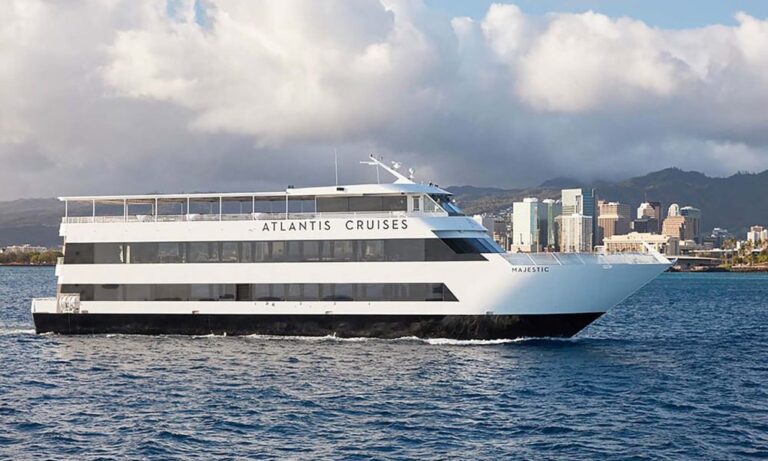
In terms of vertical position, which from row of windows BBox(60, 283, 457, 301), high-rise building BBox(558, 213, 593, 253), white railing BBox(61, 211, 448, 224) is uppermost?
high-rise building BBox(558, 213, 593, 253)

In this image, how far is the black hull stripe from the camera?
29.5 m

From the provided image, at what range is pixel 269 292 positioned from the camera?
30984 mm

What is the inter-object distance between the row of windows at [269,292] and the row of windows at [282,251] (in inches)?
34.6

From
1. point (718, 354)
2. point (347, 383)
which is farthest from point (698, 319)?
Answer: point (347, 383)

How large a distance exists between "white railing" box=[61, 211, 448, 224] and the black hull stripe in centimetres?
340

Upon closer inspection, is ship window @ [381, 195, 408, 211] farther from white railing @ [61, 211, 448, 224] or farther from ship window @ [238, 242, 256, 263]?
ship window @ [238, 242, 256, 263]

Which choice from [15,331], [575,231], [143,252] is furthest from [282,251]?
[575,231]

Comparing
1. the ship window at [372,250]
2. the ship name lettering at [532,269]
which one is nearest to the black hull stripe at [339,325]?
the ship name lettering at [532,269]

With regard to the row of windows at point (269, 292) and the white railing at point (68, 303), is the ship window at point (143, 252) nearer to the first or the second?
the row of windows at point (269, 292)

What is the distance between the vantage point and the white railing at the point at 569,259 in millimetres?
29125

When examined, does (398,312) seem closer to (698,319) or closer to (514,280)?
(514,280)

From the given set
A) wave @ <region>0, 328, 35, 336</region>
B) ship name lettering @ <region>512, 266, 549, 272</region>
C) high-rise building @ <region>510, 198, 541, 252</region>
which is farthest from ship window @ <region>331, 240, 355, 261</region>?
high-rise building @ <region>510, 198, 541, 252</region>

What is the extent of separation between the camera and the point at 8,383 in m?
25.5

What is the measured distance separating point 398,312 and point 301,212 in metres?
5.04
